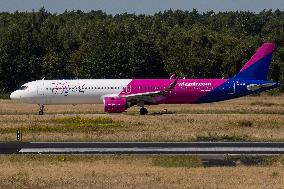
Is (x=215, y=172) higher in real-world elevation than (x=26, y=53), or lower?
lower

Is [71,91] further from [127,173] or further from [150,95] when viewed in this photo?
[127,173]

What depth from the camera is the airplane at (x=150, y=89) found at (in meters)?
69.6

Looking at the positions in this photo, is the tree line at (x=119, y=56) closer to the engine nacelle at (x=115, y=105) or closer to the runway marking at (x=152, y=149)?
the engine nacelle at (x=115, y=105)

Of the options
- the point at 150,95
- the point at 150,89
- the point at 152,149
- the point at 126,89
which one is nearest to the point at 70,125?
the point at 150,95

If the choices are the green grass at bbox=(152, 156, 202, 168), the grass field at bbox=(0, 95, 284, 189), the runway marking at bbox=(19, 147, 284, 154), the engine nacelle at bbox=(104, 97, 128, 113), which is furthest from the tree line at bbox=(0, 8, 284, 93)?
the green grass at bbox=(152, 156, 202, 168)

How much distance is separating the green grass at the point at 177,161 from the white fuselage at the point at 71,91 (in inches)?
1416

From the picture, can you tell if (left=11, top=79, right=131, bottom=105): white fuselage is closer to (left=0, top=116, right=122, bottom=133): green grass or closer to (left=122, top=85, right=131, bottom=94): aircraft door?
(left=122, top=85, right=131, bottom=94): aircraft door

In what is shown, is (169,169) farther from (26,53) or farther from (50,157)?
(26,53)

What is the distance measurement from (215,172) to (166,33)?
128362mm

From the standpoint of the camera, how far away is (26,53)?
128000 millimetres

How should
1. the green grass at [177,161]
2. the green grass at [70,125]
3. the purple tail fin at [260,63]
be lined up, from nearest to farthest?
the green grass at [177,161]
the green grass at [70,125]
the purple tail fin at [260,63]

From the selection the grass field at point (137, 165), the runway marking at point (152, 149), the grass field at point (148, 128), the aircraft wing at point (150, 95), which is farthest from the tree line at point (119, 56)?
the runway marking at point (152, 149)

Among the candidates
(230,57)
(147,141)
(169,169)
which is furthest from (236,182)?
(230,57)

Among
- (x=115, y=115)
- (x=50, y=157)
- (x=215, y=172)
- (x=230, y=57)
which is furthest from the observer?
(x=230, y=57)
